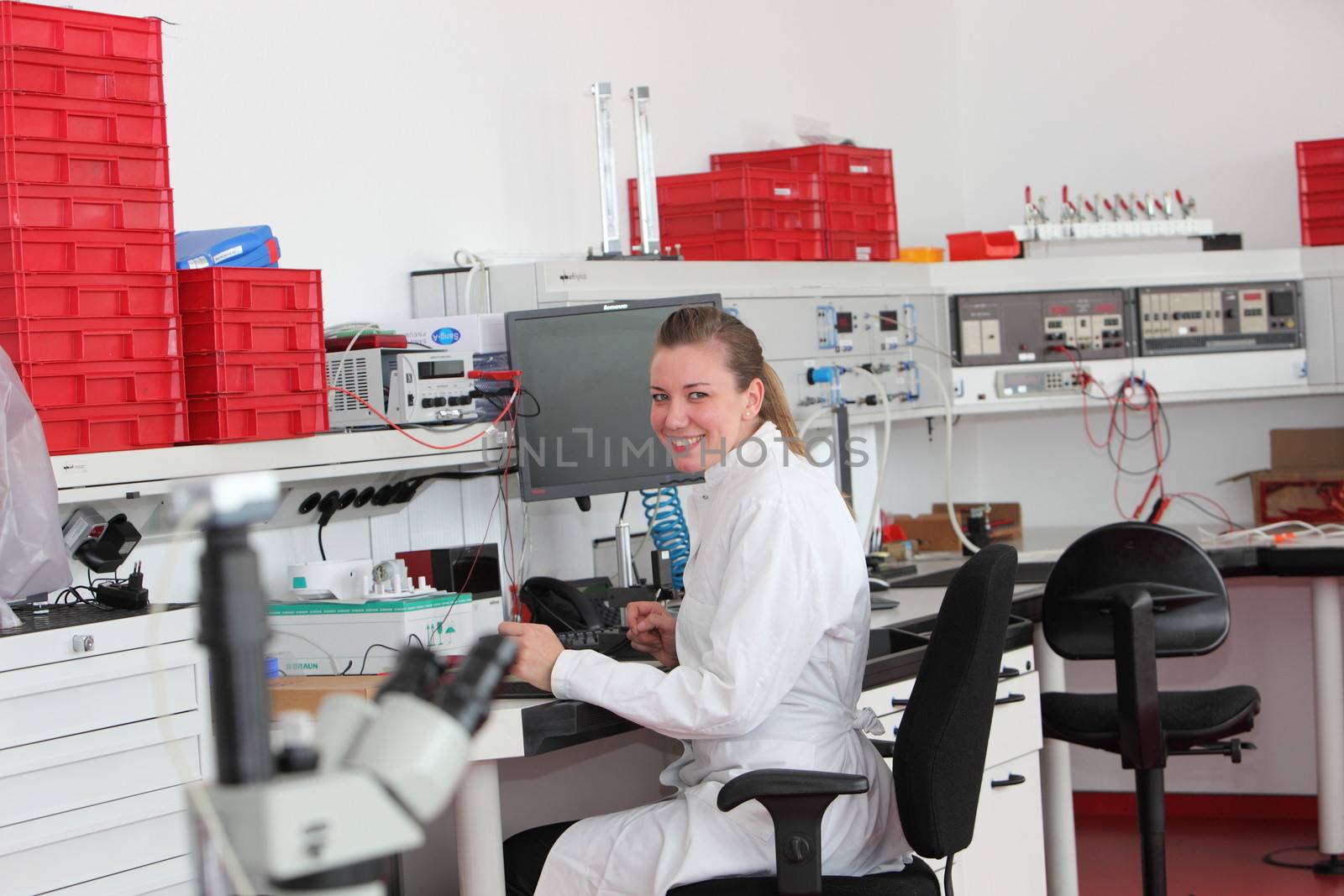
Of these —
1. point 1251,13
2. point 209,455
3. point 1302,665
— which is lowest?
point 1302,665

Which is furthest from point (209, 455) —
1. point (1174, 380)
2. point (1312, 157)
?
point (1312, 157)

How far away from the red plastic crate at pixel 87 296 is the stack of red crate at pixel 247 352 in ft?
0.28

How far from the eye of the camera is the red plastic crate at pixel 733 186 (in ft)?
11.7

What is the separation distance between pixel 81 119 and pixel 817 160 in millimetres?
2102

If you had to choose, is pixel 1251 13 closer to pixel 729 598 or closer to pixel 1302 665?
pixel 1302 665

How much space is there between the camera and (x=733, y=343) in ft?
7.21

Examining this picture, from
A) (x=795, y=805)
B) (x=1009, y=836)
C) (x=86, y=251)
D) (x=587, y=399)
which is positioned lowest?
(x=1009, y=836)

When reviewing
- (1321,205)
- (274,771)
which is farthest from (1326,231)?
(274,771)

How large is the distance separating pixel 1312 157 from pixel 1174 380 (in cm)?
74

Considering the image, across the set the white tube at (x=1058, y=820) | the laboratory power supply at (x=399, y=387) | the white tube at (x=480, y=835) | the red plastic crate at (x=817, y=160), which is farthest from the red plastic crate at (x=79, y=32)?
the white tube at (x=1058, y=820)

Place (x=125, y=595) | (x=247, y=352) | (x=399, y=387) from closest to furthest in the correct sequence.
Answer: (x=125, y=595) < (x=247, y=352) < (x=399, y=387)

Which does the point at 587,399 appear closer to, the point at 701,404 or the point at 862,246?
the point at 701,404

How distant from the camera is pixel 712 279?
3.37 metres

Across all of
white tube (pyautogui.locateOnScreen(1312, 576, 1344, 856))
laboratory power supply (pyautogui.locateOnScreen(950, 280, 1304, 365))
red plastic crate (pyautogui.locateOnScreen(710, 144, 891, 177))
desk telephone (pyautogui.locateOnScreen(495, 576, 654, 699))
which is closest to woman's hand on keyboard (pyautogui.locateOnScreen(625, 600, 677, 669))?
desk telephone (pyautogui.locateOnScreen(495, 576, 654, 699))
